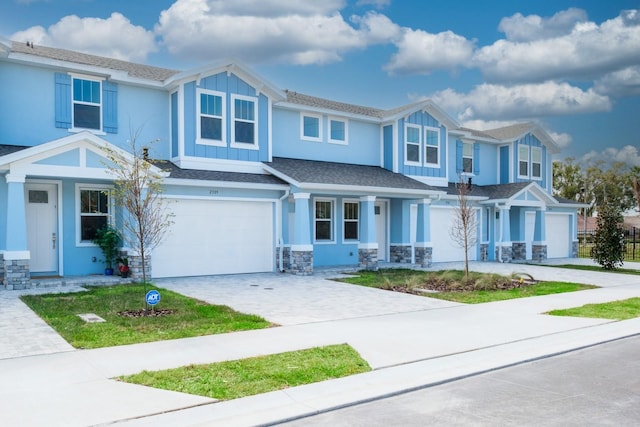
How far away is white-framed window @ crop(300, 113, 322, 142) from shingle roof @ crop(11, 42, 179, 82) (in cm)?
498

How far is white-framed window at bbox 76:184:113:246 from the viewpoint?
15.1 m

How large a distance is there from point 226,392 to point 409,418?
1.93m

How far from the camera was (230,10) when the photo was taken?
17641 mm

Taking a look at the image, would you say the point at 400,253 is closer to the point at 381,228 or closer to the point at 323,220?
the point at 381,228

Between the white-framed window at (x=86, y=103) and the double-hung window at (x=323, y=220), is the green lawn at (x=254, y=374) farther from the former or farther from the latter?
the double-hung window at (x=323, y=220)

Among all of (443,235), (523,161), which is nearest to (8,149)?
(443,235)

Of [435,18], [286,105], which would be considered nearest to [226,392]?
[286,105]

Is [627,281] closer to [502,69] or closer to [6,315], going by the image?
[502,69]

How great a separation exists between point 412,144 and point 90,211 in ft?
42.7

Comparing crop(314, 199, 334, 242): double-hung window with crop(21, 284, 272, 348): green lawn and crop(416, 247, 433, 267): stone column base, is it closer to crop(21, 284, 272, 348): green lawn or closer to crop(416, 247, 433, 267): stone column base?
crop(416, 247, 433, 267): stone column base

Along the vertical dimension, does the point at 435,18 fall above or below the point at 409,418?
above

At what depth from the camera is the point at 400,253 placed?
2139 centimetres

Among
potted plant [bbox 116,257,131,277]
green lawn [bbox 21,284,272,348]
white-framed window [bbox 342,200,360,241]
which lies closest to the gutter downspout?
white-framed window [bbox 342,200,360,241]

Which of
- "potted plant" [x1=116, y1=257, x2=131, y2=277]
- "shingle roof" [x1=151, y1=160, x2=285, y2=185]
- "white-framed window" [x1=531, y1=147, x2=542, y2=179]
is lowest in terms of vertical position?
"potted plant" [x1=116, y1=257, x2=131, y2=277]
